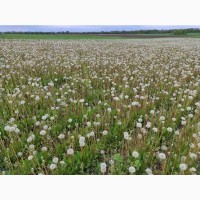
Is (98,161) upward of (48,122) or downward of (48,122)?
downward

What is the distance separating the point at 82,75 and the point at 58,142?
5.10m

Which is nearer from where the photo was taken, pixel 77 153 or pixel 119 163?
pixel 119 163

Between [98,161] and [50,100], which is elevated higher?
[50,100]

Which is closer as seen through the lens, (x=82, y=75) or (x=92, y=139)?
(x=92, y=139)

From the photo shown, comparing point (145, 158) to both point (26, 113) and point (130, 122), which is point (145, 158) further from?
point (26, 113)

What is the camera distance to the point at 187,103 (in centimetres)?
609

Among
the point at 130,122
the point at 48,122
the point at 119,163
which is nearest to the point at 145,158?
the point at 119,163

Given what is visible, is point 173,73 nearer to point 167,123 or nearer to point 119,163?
point 167,123

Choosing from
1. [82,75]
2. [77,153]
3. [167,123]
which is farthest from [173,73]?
[77,153]

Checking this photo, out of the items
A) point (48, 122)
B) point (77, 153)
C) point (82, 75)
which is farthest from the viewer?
point (82, 75)

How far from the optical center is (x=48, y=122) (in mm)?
5094
